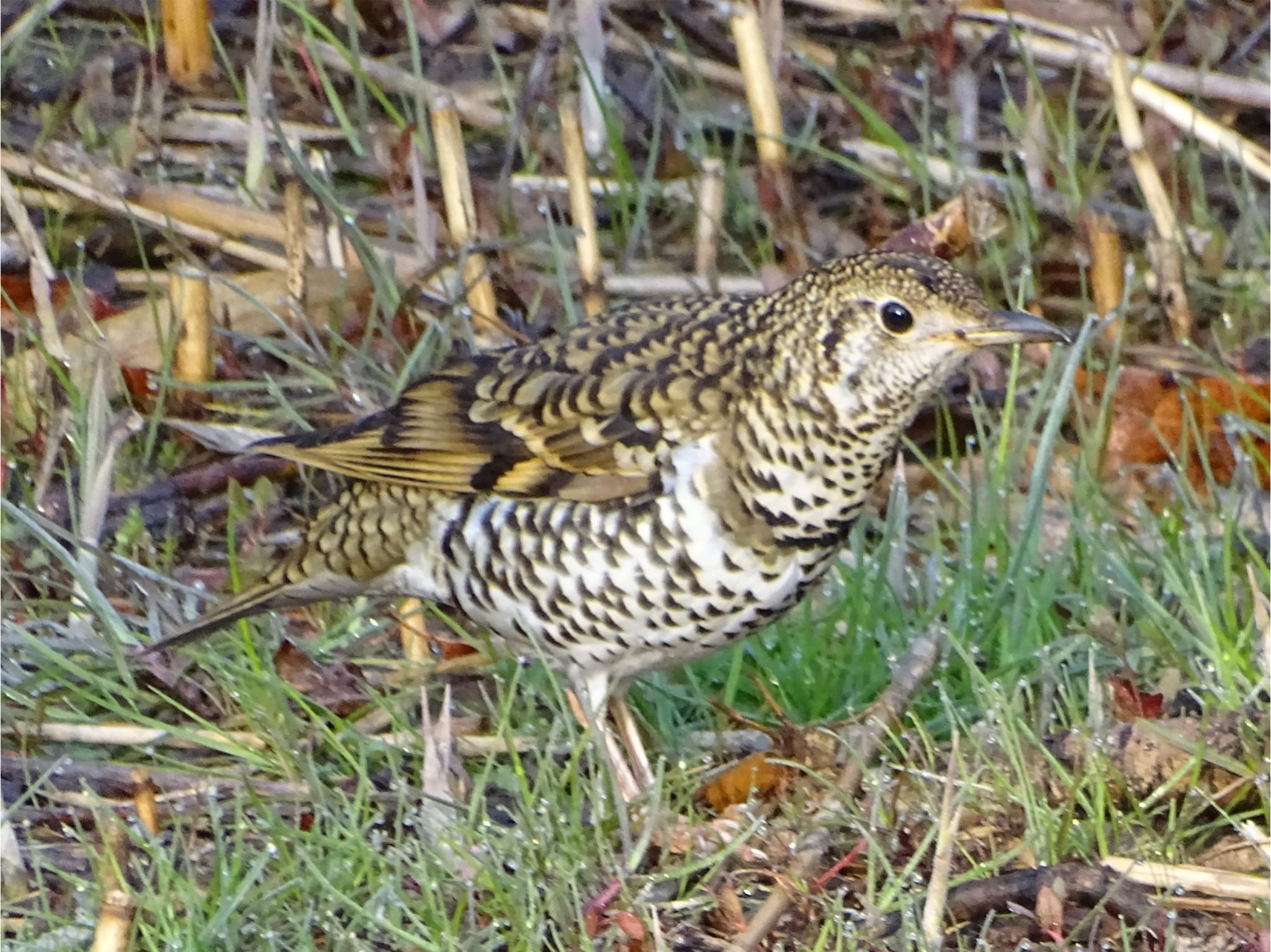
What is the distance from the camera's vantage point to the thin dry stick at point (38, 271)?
4.12m

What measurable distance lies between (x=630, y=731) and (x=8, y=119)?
2.52 metres

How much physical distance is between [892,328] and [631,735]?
839mm

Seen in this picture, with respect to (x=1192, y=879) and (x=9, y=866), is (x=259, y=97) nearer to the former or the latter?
(x=9, y=866)

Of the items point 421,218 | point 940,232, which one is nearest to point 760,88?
point 940,232

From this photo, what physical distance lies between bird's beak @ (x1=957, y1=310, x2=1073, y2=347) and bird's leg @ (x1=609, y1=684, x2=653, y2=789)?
2.85 feet

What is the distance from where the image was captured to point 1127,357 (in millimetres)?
4566

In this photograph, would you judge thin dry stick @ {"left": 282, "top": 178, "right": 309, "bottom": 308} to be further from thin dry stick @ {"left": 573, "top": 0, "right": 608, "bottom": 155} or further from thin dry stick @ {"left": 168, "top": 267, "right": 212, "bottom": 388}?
A: thin dry stick @ {"left": 573, "top": 0, "right": 608, "bottom": 155}

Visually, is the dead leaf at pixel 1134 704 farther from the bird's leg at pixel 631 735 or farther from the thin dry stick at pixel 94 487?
the thin dry stick at pixel 94 487

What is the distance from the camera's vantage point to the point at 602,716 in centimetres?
323

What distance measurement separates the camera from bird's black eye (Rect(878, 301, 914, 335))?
2.96 meters

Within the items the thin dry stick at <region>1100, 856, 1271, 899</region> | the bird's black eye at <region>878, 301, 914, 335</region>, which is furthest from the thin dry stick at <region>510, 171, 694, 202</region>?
the thin dry stick at <region>1100, 856, 1271, 899</region>

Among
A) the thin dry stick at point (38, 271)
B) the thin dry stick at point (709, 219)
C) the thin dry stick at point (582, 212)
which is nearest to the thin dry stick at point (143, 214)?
the thin dry stick at point (38, 271)

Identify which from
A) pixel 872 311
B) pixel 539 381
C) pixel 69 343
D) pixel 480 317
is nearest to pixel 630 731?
pixel 539 381

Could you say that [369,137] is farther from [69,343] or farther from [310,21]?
[69,343]
